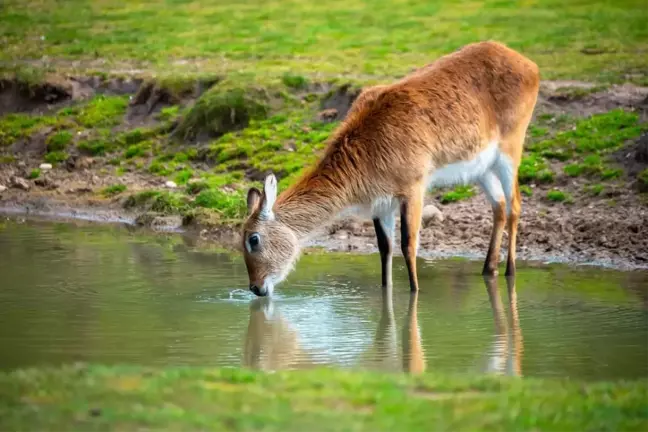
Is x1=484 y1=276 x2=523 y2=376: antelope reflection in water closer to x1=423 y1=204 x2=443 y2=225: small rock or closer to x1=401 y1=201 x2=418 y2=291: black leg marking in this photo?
x1=401 y1=201 x2=418 y2=291: black leg marking

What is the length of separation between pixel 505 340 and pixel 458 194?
18.5 ft

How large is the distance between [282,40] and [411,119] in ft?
37.5

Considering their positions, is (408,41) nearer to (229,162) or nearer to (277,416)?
(229,162)

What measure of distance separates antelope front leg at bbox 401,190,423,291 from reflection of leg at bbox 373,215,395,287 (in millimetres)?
179

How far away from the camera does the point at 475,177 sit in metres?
12.0

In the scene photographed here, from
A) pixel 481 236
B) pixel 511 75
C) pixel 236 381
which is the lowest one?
pixel 481 236

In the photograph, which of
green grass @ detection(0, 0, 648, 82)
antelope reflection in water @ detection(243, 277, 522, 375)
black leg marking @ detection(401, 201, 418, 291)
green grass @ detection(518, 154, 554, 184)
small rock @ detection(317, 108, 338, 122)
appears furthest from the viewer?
green grass @ detection(0, 0, 648, 82)

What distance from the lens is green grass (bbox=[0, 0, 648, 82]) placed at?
19.4m

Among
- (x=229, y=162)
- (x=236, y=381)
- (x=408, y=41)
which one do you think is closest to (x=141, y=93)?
(x=229, y=162)

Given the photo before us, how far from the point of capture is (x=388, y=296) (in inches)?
423

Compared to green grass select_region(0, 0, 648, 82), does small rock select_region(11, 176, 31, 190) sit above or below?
below

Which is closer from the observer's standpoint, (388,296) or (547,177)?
(388,296)

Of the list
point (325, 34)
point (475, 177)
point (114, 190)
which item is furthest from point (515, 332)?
point (325, 34)

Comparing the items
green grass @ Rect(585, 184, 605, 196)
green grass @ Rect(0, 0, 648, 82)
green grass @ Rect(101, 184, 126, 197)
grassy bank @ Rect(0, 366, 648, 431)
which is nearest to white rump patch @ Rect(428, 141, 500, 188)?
green grass @ Rect(585, 184, 605, 196)
